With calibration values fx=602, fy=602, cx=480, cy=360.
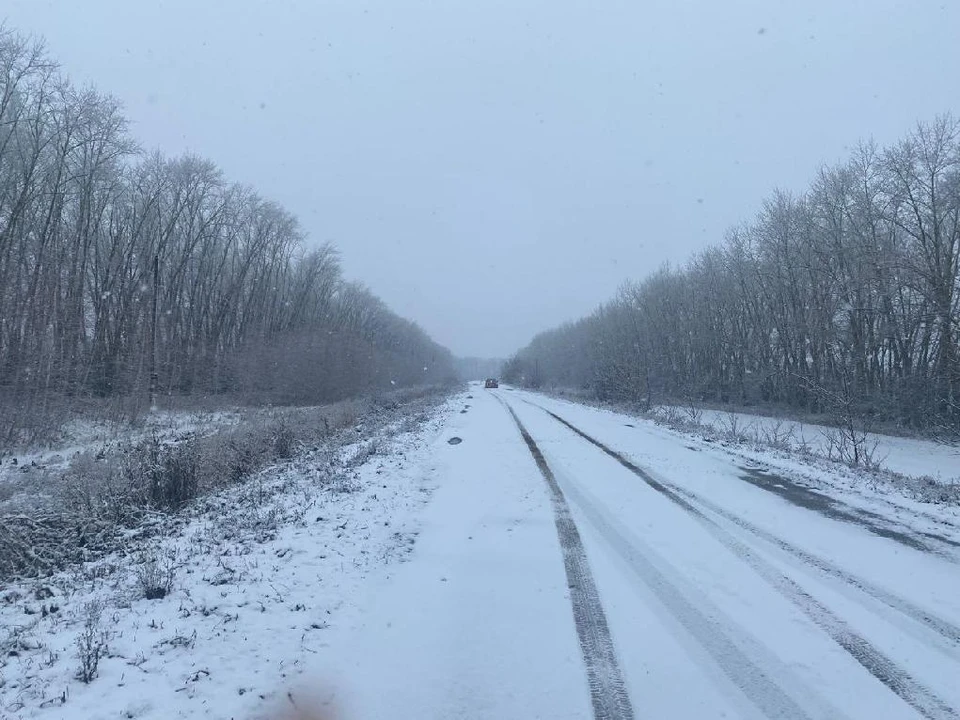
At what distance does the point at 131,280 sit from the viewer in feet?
116

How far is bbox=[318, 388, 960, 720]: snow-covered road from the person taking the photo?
4.02 metres

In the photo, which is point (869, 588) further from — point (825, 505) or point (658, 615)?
point (825, 505)

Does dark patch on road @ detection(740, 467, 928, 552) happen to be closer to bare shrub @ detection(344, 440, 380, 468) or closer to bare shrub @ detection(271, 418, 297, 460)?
bare shrub @ detection(344, 440, 380, 468)

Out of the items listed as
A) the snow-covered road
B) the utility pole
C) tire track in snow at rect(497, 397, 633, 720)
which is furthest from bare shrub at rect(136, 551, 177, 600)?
the utility pole

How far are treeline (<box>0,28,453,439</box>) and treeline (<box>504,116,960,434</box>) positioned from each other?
2486cm

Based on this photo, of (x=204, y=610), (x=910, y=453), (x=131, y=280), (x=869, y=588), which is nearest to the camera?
(x=204, y=610)

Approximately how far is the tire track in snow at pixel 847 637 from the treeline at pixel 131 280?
20.3m

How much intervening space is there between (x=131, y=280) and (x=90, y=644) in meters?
35.8

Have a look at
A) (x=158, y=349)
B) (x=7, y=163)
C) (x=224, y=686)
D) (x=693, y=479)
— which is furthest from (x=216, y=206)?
(x=224, y=686)

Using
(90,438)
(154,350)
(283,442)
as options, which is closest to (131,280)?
(154,350)

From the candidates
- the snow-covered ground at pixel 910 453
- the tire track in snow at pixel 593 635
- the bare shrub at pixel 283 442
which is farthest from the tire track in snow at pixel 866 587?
the bare shrub at pixel 283 442

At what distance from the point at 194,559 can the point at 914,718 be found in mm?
6995

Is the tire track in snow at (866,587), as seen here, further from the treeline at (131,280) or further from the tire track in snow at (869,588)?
the treeline at (131,280)

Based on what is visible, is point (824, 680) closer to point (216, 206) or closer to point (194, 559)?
point (194, 559)
